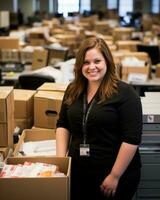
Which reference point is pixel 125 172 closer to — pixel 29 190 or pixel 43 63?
pixel 29 190

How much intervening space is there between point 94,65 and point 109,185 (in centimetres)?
61

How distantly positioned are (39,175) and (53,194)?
0.11 meters

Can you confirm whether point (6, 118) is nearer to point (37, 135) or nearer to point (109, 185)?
point (37, 135)

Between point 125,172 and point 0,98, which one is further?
point 0,98

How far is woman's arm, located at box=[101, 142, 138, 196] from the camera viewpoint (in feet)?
7.00

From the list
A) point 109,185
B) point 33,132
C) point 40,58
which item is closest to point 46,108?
point 33,132

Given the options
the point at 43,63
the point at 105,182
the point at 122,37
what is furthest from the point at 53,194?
the point at 122,37

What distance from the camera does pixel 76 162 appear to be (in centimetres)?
226

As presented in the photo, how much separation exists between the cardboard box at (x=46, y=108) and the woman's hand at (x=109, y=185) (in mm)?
913

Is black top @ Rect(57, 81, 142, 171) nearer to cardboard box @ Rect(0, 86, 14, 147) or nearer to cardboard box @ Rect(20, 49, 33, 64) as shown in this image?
cardboard box @ Rect(0, 86, 14, 147)

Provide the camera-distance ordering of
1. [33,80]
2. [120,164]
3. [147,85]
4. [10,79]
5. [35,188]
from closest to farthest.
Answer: [35,188]
[120,164]
[33,80]
[147,85]
[10,79]

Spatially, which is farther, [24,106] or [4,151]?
[24,106]

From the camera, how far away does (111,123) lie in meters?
2.15

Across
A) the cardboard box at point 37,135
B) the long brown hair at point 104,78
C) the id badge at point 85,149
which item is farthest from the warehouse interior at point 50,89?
the long brown hair at point 104,78
